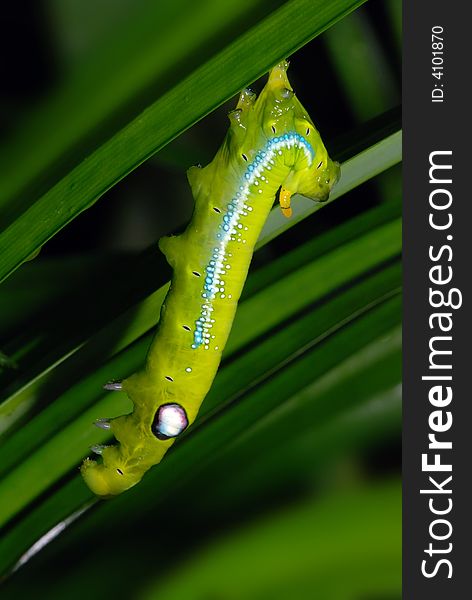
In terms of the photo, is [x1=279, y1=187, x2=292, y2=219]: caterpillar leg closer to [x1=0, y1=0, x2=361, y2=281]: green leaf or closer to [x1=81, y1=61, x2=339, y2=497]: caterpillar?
[x1=81, y1=61, x2=339, y2=497]: caterpillar

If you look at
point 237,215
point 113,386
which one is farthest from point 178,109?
point 113,386

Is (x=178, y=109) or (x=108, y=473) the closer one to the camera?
(x=178, y=109)

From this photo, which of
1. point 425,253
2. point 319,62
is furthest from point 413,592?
point 319,62

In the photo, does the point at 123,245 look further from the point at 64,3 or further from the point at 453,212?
the point at 453,212

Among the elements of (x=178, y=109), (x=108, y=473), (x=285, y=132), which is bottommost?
(x=108, y=473)

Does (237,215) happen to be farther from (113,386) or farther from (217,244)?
(113,386)

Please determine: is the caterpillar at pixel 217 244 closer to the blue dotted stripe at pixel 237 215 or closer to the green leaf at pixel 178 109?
the blue dotted stripe at pixel 237 215

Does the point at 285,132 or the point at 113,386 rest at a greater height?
the point at 285,132
